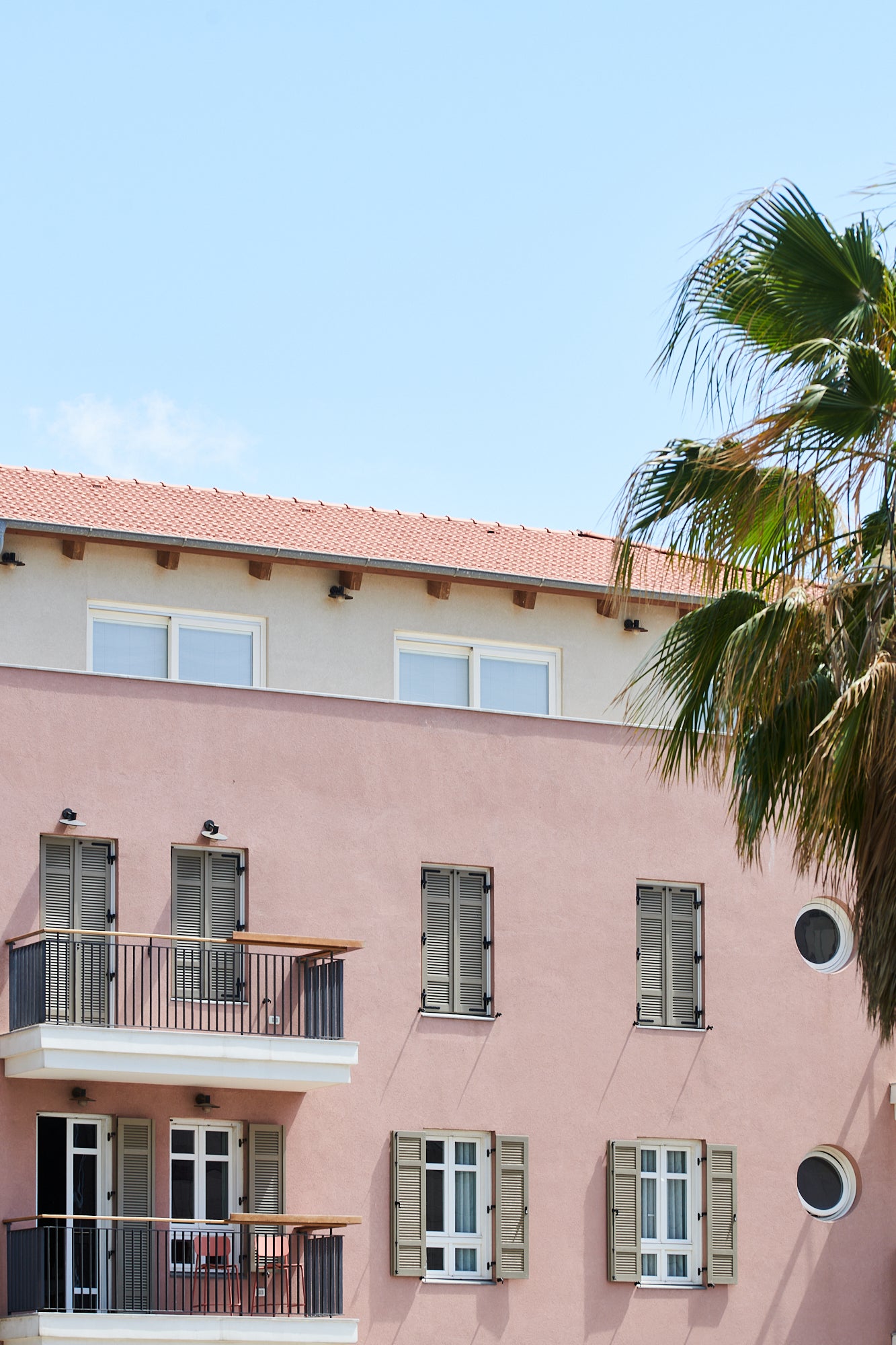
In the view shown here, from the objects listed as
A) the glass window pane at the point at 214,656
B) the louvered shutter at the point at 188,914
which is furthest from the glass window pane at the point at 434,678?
the louvered shutter at the point at 188,914

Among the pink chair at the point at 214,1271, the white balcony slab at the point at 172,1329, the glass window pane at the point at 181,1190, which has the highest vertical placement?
the glass window pane at the point at 181,1190

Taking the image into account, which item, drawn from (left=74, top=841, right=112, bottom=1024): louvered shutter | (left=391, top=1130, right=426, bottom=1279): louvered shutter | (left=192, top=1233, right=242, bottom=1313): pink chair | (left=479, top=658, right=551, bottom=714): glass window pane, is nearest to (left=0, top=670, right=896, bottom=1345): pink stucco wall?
(left=391, top=1130, right=426, bottom=1279): louvered shutter

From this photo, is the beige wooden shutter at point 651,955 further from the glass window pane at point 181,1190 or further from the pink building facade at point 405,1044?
the glass window pane at point 181,1190

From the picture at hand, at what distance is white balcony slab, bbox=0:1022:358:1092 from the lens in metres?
23.5

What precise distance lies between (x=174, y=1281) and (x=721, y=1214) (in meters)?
6.66

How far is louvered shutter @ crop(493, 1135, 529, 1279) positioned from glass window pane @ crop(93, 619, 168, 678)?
6.58 metres

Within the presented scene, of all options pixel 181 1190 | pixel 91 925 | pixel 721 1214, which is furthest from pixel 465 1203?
pixel 91 925

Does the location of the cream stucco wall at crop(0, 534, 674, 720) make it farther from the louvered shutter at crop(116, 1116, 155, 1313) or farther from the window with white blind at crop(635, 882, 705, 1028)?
the louvered shutter at crop(116, 1116, 155, 1313)

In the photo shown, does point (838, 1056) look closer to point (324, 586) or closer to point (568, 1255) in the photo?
point (568, 1255)

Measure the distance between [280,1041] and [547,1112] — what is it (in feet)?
12.0

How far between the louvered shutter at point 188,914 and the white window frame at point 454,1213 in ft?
10.5

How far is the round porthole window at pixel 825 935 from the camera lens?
93.6ft

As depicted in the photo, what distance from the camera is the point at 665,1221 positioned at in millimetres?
26953

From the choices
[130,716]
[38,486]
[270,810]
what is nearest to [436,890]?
[270,810]
